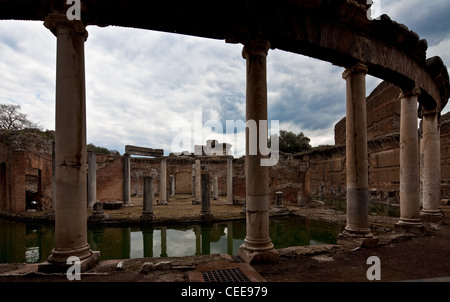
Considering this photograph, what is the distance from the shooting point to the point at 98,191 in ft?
70.0

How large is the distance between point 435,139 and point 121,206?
18.9 metres

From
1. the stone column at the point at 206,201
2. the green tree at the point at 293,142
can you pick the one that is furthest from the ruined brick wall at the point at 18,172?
the green tree at the point at 293,142

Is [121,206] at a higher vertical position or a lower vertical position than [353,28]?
lower

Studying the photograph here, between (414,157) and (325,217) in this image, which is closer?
(414,157)

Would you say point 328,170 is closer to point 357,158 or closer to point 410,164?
point 410,164

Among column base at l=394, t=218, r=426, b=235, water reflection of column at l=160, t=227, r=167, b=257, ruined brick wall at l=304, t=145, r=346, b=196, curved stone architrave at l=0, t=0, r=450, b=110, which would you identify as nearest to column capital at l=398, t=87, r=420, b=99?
curved stone architrave at l=0, t=0, r=450, b=110

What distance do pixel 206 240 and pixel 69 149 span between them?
672 centimetres

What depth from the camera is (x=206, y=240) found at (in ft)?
29.8

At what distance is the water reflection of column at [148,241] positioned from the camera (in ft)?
24.7

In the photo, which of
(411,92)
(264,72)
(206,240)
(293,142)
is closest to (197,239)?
(206,240)

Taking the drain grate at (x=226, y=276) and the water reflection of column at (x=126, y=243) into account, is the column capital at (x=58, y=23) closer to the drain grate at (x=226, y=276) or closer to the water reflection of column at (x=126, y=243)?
the drain grate at (x=226, y=276)

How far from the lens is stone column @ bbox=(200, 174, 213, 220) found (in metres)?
12.5
